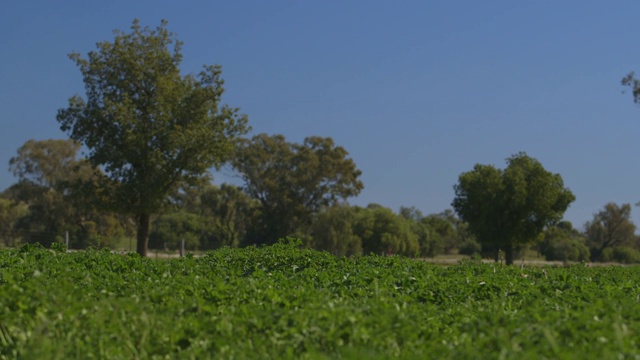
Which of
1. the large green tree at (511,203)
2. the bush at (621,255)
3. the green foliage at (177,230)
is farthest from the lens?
the bush at (621,255)

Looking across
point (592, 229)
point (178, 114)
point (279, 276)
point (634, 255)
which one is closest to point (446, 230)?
point (634, 255)

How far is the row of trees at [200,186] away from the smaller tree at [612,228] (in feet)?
1.15

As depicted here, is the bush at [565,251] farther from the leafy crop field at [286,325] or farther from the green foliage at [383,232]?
the leafy crop field at [286,325]

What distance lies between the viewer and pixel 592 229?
9425 cm

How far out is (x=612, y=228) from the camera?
9262 cm

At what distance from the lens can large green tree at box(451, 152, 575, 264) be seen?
171 feet

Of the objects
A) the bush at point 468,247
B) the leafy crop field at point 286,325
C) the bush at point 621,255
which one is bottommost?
the leafy crop field at point 286,325

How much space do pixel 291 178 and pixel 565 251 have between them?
26.3 metres

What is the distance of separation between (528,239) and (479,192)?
15.7 ft

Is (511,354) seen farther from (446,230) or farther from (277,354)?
(446,230)

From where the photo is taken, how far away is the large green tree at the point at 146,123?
→ 35.9 m

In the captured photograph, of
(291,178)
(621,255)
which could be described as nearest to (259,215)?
(291,178)

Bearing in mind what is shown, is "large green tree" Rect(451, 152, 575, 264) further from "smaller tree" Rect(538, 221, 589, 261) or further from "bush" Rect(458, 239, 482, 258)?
"bush" Rect(458, 239, 482, 258)

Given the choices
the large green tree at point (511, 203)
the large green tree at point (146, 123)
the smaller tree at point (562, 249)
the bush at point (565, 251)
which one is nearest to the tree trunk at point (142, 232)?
the large green tree at point (146, 123)
